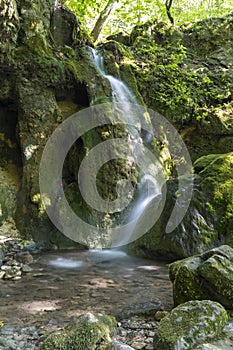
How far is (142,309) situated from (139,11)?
13971mm

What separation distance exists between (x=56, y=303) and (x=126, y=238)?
2904mm

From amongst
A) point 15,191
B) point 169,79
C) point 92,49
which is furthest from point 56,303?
point 169,79

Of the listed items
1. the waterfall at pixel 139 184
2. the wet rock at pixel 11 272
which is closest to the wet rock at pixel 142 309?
the wet rock at pixel 11 272

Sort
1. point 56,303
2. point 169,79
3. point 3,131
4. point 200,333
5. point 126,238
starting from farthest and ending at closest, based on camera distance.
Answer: point 169,79 → point 3,131 → point 126,238 → point 56,303 → point 200,333

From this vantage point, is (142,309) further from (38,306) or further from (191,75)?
(191,75)

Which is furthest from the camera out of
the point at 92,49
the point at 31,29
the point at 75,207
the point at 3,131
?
the point at 92,49

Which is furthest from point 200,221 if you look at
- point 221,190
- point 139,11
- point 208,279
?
point 139,11

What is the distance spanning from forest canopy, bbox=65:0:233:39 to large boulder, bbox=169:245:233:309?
10820 millimetres

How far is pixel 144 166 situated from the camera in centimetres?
768

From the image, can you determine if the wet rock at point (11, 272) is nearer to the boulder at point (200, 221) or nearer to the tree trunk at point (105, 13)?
the boulder at point (200, 221)

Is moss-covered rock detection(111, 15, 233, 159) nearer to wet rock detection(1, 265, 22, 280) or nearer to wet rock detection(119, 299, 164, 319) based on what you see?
wet rock detection(1, 265, 22, 280)

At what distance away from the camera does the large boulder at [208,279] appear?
2967mm

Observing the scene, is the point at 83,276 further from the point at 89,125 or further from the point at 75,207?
the point at 89,125

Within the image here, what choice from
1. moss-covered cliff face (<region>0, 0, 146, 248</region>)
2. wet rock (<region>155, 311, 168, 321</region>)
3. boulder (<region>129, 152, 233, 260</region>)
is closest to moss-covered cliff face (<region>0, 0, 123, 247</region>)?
moss-covered cliff face (<region>0, 0, 146, 248</region>)
